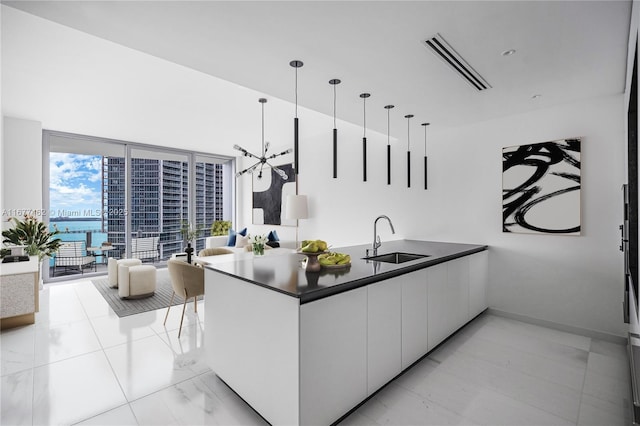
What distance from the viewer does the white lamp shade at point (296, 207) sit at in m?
5.78

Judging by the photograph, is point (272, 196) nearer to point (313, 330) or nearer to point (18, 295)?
point (18, 295)

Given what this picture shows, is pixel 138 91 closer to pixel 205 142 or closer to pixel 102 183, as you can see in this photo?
pixel 205 142

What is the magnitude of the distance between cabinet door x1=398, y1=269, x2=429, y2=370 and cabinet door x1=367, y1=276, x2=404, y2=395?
3.1 inches

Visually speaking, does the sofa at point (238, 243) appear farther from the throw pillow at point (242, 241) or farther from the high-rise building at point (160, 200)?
the high-rise building at point (160, 200)

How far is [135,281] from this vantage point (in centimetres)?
430

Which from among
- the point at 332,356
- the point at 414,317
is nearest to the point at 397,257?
the point at 414,317

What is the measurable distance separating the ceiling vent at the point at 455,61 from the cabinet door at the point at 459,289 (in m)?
1.67

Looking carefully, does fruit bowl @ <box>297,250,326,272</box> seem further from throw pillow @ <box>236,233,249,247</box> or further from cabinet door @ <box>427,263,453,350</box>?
throw pillow @ <box>236,233,249,247</box>

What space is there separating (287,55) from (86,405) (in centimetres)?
278

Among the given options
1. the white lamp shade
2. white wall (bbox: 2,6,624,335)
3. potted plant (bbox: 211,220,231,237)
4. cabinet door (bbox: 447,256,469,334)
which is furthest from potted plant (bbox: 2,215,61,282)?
cabinet door (bbox: 447,256,469,334)

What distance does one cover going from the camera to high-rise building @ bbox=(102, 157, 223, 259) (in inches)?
248

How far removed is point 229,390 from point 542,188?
368cm

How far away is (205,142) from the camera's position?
647 centimetres

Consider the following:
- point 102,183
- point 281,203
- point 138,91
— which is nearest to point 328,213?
point 281,203
